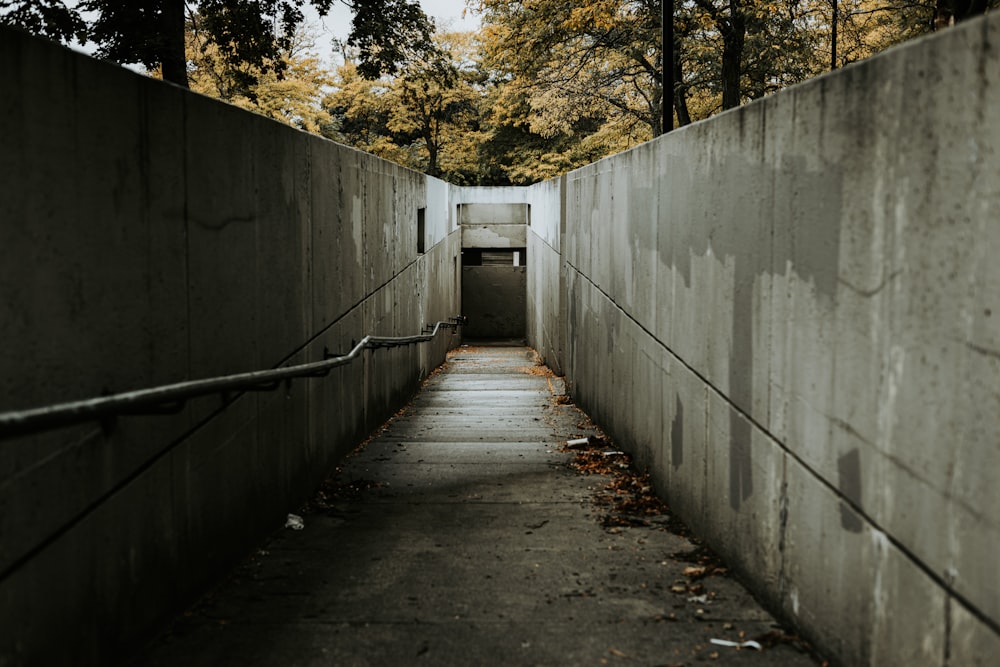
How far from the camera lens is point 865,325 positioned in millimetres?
3225

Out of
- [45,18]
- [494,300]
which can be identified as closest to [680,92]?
[494,300]

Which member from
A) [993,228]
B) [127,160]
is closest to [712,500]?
[993,228]

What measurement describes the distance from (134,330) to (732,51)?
15.7m

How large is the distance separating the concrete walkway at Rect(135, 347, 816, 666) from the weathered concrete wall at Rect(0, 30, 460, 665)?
0.29m

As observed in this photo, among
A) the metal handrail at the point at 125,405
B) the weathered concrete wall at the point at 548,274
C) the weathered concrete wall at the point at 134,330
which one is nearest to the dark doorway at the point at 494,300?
the weathered concrete wall at the point at 548,274

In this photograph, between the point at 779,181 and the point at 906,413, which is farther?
the point at 779,181

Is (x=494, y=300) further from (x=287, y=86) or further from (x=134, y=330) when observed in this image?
(x=134, y=330)

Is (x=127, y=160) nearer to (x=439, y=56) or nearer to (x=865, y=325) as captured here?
(x=865, y=325)

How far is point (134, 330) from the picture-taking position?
11.8 ft

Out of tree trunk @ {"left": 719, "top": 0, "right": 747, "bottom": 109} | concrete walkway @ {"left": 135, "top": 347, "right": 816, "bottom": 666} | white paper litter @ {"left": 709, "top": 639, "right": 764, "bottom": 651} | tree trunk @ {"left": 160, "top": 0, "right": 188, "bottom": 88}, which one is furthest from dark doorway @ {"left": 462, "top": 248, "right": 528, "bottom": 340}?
white paper litter @ {"left": 709, "top": 639, "right": 764, "bottom": 651}

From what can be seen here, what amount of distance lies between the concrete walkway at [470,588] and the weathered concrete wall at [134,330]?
0.29 meters

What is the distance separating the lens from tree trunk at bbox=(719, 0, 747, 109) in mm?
16938

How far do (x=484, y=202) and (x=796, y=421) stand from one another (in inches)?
1001

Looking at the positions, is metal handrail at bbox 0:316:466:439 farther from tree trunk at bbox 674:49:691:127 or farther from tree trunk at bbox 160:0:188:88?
tree trunk at bbox 674:49:691:127
